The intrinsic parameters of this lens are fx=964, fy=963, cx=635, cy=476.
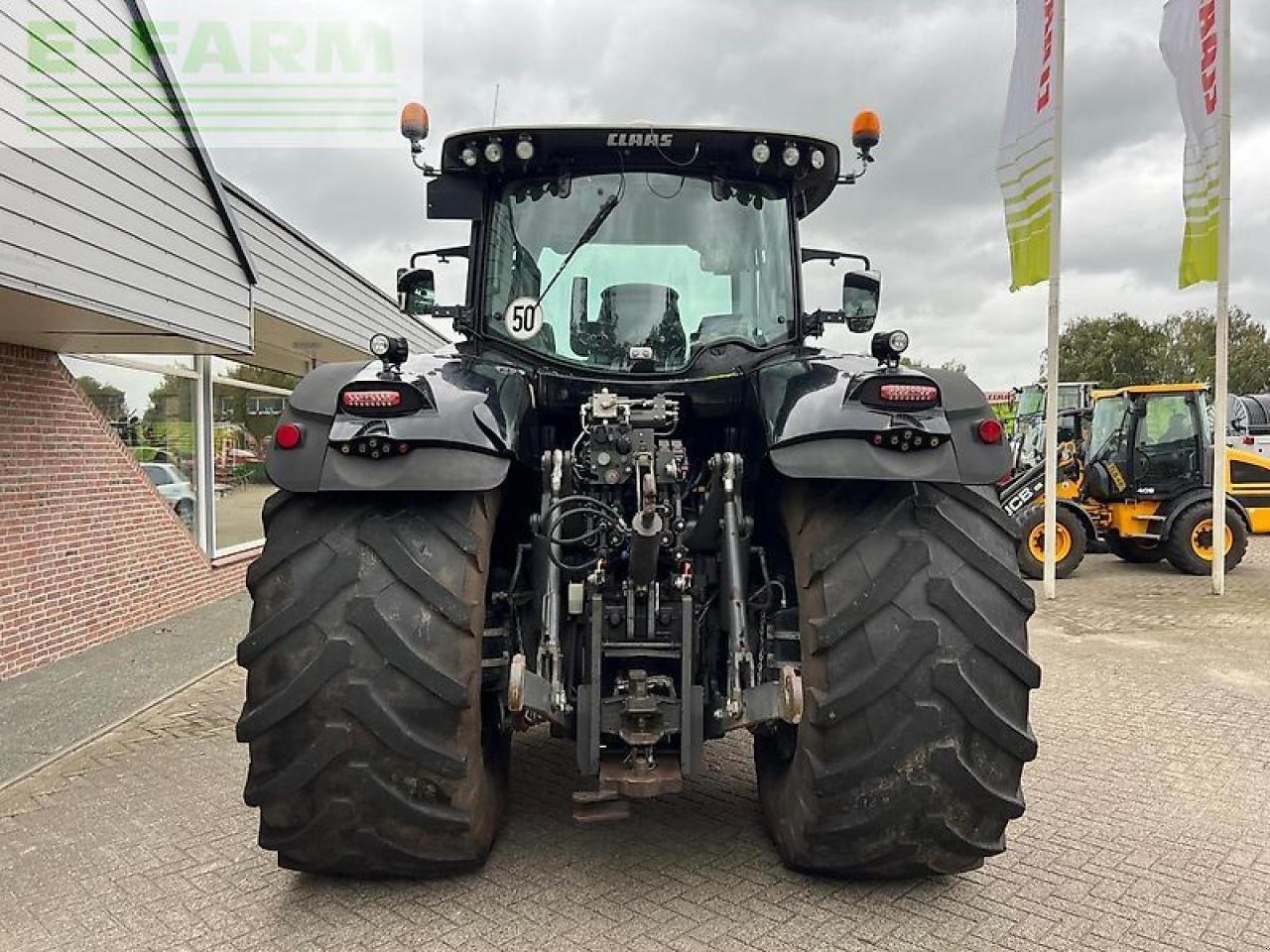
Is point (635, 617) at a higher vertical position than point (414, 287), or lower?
lower

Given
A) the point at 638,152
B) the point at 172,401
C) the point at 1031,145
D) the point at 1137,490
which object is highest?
the point at 1031,145

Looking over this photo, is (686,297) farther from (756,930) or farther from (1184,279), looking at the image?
(1184,279)

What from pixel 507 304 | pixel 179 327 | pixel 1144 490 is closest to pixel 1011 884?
pixel 507 304

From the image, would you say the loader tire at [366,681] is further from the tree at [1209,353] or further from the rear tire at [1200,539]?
the tree at [1209,353]

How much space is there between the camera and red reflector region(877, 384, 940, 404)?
280cm

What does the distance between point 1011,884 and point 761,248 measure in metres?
2.48

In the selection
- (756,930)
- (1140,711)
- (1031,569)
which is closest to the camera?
(756,930)

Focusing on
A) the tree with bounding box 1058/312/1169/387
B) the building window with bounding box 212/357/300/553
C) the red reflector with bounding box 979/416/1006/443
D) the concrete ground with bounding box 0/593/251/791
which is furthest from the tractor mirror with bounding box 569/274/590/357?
the tree with bounding box 1058/312/1169/387

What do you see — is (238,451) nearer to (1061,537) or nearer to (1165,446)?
(1061,537)

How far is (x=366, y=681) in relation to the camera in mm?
2738

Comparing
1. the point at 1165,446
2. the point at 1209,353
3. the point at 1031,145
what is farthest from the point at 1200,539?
the point at 1209,353

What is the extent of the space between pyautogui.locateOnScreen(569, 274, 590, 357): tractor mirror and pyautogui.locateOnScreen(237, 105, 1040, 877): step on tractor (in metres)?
0.35

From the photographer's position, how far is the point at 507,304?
3855 millimetres

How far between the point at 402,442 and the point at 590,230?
1373mm
